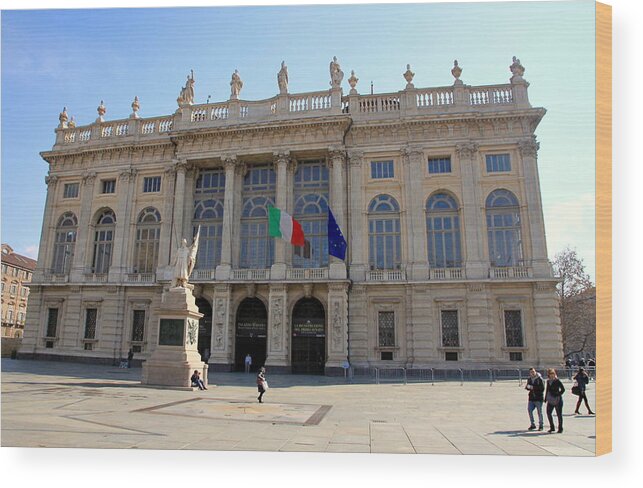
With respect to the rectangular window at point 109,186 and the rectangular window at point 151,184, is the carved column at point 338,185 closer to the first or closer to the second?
the rectangular window at point 151,184

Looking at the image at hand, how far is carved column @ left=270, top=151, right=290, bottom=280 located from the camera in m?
28.0

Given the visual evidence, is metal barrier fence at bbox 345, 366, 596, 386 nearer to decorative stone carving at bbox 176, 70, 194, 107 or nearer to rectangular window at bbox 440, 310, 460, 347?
rectangular window at bbox 440, 310, 460, 347

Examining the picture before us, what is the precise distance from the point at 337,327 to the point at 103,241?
18.9 meters

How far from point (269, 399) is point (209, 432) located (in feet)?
20.8

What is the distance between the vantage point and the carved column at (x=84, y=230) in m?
32.4

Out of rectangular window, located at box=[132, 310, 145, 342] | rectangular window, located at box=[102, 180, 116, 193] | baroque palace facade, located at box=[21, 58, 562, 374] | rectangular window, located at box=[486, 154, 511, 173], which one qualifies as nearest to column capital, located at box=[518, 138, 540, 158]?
baroque palace facade, located at box=[21, 58, 562, 374]

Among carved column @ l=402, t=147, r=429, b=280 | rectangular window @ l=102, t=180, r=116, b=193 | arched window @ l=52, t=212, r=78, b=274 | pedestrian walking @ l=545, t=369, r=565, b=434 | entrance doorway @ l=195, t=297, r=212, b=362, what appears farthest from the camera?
rectangular window @ l=102, t=180, r=116, b=193

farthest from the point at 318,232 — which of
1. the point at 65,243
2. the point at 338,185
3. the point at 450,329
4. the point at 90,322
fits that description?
the point at 65,243

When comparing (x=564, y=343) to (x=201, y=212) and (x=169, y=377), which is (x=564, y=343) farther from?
(x=201, y=212)

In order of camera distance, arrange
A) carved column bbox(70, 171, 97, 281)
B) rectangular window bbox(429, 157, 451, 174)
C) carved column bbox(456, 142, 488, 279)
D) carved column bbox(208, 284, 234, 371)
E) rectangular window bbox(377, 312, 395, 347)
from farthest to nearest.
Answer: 1. carved column bbox(70, 171, 97, 281)
2. rectangular window bbox(429, 157, 451, 174)
3. carved column bbox(208, 284, 234, 371)
4. rectangular window bbox(377, 312, 395, 347)
5. carved column bbox(456, 142, 488, 279)

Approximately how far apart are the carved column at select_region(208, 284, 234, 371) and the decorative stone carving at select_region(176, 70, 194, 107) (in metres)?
13.8

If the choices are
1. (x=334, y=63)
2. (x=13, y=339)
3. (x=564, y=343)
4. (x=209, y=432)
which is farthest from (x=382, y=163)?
(x=13, y=339)

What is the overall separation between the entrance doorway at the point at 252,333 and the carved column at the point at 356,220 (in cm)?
671

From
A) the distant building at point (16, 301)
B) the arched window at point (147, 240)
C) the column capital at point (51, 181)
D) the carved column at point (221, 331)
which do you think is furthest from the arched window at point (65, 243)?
the carved column at point (221, 331)
